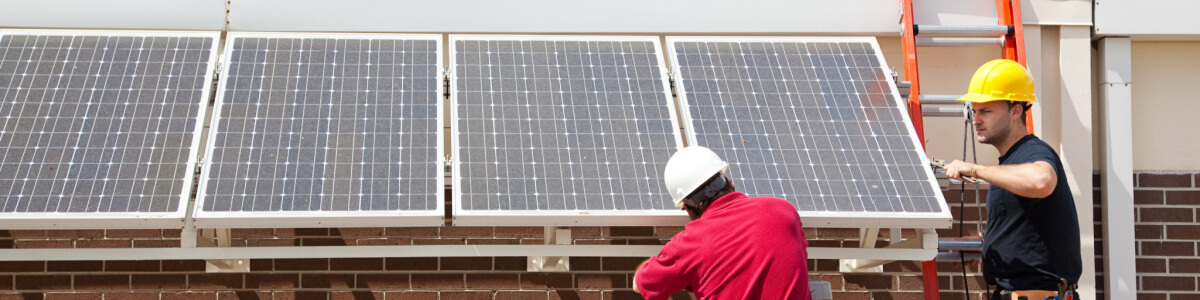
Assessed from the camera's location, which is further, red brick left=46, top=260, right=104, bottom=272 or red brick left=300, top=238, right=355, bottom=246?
red brick left=300, top=238, right=355, bottom=246

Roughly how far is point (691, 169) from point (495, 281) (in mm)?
2868

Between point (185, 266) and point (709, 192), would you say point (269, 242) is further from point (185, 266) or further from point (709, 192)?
point (709, 192)

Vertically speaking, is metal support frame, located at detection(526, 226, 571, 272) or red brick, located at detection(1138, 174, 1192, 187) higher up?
red brick, located at detection(1138, 174, 1192, 187)

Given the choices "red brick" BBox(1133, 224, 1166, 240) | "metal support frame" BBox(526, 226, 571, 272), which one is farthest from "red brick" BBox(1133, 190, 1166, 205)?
"metal support frame" BBox(526, 226, 571, 272)

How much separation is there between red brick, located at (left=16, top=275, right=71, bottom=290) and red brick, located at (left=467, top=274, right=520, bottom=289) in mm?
2516

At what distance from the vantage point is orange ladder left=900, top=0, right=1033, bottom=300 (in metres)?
6.32

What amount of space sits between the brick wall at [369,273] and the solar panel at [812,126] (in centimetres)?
115

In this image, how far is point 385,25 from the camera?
676 cm

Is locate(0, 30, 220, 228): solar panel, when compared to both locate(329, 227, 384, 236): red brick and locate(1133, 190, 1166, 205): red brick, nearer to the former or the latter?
locate(329, 227, 384, 236): red brick

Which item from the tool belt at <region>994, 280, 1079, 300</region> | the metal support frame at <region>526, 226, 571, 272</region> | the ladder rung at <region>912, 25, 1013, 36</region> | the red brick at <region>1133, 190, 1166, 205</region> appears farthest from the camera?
the red brick at <region>1133, 190, 1166, 205</region>

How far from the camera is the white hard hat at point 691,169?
424 centimetres

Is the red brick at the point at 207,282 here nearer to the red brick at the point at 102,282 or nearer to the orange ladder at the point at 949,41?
the red brick at the point at 102,282

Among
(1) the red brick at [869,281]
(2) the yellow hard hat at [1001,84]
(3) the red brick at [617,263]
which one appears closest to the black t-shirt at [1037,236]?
(2) the yellow hard hat at [1001,84]

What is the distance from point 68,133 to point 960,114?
501 centimetres
